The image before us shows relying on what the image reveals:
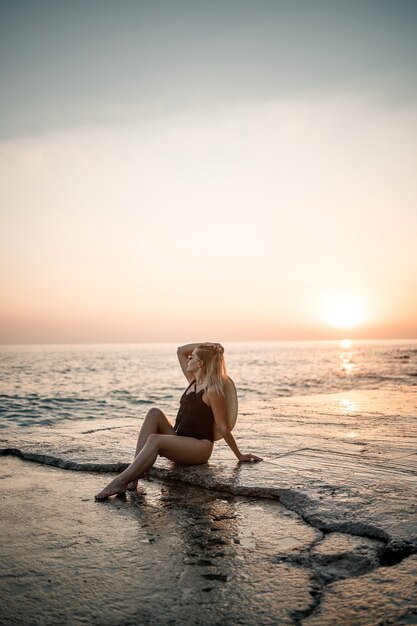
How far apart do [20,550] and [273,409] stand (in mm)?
8190

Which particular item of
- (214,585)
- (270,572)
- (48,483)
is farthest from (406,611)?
(48,483)

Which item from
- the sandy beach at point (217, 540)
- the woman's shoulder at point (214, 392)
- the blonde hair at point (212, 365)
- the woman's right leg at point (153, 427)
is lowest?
the sandy beach at point (217, 540)

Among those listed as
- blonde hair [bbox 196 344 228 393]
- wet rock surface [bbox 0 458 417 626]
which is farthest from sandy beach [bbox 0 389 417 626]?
blonde hair [bbox 196 344 228 393]

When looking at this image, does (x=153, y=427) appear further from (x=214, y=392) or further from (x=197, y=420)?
(x=214, y=392)

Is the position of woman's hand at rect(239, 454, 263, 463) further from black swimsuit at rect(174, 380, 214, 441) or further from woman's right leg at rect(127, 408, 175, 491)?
woman's right leg at rect(127, 408, 175, 491)

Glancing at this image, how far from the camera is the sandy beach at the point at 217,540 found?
2441mm

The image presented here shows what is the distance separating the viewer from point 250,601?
2.48m

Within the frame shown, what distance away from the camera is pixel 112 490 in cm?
429

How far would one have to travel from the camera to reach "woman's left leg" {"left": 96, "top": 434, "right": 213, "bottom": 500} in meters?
4.34

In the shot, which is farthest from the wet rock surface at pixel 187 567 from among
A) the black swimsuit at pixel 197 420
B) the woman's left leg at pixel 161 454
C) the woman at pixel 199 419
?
the black swimsuit at pixel 197 420

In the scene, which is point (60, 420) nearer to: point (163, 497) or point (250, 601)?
point (163, 497)

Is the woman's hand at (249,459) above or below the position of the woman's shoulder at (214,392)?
below

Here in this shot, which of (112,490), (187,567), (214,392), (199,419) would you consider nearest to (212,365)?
(214,392)

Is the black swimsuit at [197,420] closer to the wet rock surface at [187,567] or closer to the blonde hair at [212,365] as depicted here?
the blonde hair at [212,365]
